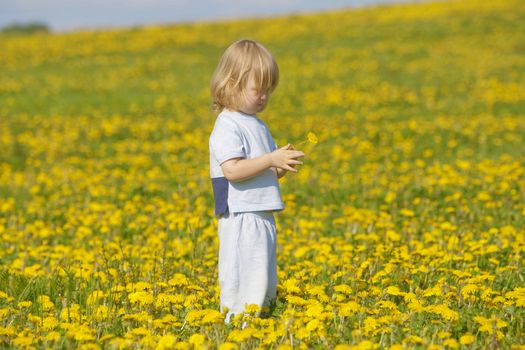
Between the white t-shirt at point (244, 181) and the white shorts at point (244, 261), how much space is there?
7 cm

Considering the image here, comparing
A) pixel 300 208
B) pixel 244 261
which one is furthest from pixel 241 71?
pixel 300 208

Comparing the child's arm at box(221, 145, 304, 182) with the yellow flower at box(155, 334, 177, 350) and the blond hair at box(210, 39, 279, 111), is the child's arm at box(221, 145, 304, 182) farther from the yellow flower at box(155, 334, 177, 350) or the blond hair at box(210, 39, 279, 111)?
the yellow flower at box(155, 334, 177, 350)

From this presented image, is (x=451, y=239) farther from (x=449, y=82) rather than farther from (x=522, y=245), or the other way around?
(x=449, y=82)

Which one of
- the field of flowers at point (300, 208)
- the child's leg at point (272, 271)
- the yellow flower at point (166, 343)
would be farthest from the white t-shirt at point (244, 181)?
the yellow flower at point (166, 343)

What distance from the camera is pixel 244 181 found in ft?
11.9

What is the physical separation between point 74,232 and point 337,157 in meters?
4.34

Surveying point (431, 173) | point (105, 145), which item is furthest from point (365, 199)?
point (105, 145)

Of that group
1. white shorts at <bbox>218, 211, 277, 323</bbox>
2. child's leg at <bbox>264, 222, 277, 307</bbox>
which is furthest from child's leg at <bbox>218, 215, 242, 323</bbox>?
child's leg at <bbox>264, 222, 277, 307</bbox>

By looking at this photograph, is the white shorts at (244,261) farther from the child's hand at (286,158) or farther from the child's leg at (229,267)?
the child's hand at (286,158)

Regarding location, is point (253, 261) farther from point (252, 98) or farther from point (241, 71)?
point (241, 71)

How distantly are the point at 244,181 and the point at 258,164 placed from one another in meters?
0.21

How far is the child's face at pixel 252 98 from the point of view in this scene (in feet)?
11.6

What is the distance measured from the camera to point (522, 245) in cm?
471

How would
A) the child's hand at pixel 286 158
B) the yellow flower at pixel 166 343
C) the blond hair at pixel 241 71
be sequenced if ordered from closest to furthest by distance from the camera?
the yellow flower at pixel 166 343, the child's hand at pixel 286 158, the blond hair at pixel 241 71
